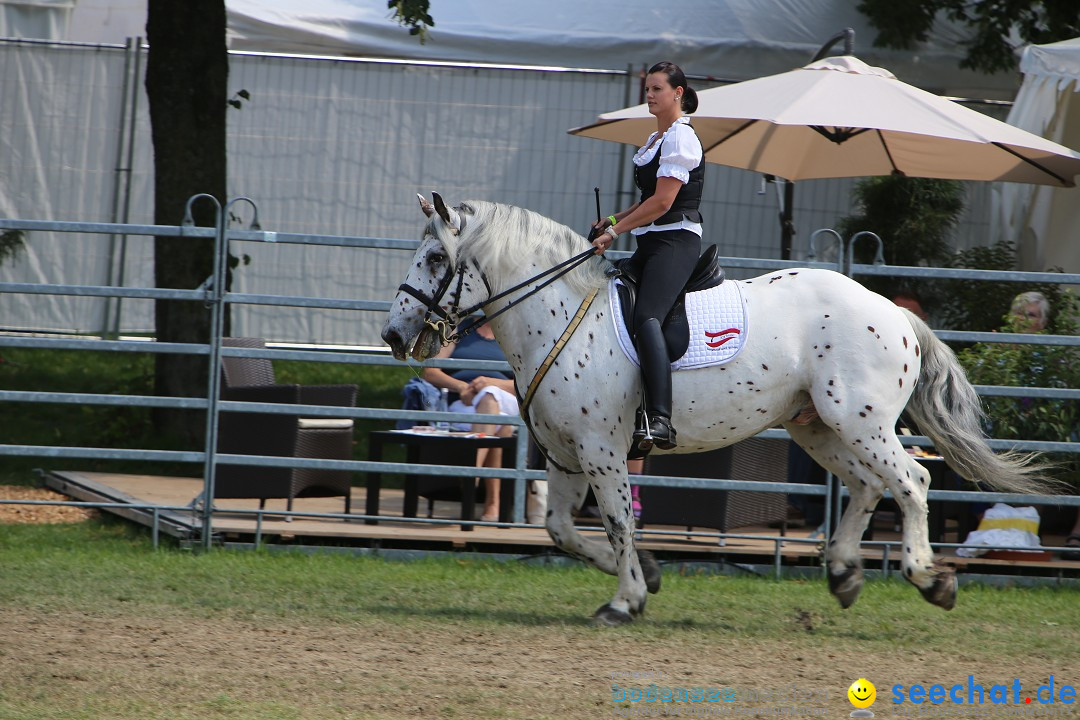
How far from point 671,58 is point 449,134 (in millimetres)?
2914

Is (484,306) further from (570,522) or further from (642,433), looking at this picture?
(570,522)

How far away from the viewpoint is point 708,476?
7.73 meters

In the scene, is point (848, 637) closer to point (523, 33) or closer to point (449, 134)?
point (449, 134)

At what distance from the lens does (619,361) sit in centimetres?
591

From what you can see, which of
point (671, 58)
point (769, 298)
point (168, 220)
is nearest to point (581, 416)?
point (769, 298)

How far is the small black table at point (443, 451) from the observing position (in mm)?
7840

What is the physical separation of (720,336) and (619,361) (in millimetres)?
493

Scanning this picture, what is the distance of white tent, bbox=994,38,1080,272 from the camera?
31.9ft

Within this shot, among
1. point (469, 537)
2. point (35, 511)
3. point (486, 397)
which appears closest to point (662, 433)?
point (469, 537)

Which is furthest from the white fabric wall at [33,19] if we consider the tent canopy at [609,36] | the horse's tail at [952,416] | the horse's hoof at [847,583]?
the horse's hoof at [847,583]

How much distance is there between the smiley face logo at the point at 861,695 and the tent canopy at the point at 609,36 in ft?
33.0

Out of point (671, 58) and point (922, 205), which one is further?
point (671, 58)

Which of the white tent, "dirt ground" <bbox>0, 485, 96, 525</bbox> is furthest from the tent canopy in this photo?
"dirt ground" <bbox>0, 485, 96, 525</bbox>

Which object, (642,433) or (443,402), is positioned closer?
(642,433)
